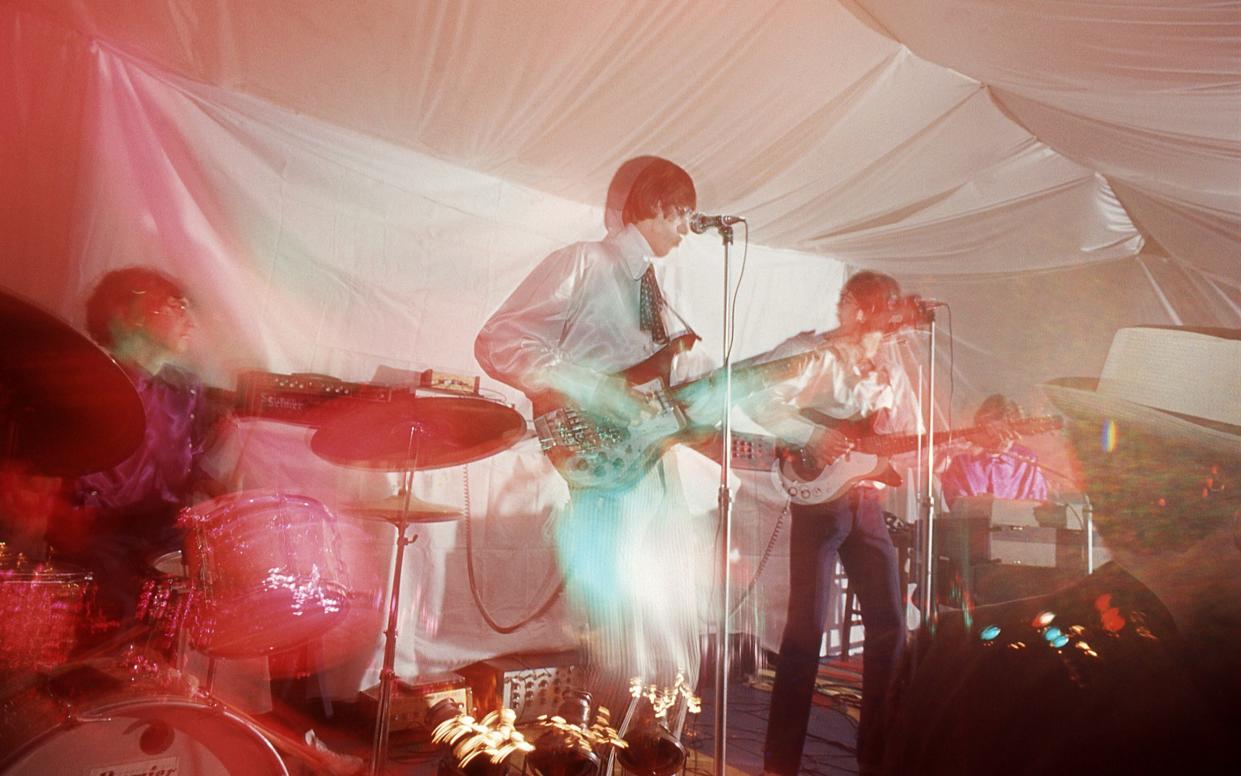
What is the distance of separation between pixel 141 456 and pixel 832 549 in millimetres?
2876

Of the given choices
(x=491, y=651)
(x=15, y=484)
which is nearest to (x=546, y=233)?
(x=491, y=651)

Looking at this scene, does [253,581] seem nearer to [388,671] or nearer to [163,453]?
[388,671]

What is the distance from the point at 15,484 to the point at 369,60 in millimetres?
2112

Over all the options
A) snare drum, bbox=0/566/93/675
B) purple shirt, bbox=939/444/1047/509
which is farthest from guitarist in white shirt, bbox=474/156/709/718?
purple shirt, bbox=939/444/1047/509

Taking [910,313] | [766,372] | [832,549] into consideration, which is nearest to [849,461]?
[832,549]

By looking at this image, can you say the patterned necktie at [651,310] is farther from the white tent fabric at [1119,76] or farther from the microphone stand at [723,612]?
the white tent fabric at [1119,76]

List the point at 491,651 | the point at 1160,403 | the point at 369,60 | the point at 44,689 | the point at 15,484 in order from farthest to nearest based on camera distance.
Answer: the point at 491,651 → the point at 369,60 → the point at 15,484 → the point at 44,689 → the point at 1160,403

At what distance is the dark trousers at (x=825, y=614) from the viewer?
2.93m

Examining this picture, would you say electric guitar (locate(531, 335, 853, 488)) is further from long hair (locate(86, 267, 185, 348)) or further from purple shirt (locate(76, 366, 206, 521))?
long hair (locate(86, 267, 185, 348))

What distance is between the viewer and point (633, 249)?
3211 mm

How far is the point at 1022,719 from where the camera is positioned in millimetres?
730

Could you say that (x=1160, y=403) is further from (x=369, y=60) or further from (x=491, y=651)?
(x=491, y=651)

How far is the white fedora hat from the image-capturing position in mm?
995

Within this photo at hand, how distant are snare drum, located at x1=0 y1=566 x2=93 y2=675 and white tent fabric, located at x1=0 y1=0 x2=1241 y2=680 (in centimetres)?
138
